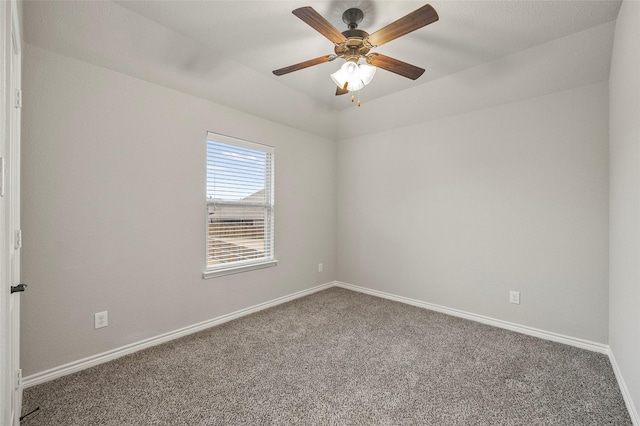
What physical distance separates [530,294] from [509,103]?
1900 millimetres

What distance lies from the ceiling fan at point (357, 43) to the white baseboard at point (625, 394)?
7.94 ft

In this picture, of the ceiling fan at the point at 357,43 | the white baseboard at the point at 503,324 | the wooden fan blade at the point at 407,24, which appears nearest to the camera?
the wooden fan blade at the point at 407,24

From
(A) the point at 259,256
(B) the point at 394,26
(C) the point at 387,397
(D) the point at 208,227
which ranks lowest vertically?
(C) the point at 387,397

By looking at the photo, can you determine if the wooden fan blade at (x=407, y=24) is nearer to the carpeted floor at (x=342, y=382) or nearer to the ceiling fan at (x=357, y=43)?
the ceiling fan at (x=357, y=43)

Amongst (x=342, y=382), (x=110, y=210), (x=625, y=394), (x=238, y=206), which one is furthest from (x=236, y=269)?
(x=625, y=394)

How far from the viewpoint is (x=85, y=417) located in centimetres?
168

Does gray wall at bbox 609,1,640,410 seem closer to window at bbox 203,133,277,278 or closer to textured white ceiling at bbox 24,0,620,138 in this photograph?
textured white ceiling at bbox 24,0,620,138

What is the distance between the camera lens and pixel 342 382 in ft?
6.68

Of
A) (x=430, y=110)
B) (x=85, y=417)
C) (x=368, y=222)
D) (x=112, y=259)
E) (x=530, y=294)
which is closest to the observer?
(x=85, y=417)

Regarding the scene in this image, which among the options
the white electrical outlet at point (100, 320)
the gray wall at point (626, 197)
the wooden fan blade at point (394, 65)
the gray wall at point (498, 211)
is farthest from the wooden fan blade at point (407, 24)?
the white electrical outlet at point (100, 320)

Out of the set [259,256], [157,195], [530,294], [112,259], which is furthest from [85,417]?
[530,294]

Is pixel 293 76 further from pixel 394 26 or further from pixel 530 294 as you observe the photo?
pixel 530 294

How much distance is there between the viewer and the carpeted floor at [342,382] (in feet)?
5.60

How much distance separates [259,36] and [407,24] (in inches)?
47.9
